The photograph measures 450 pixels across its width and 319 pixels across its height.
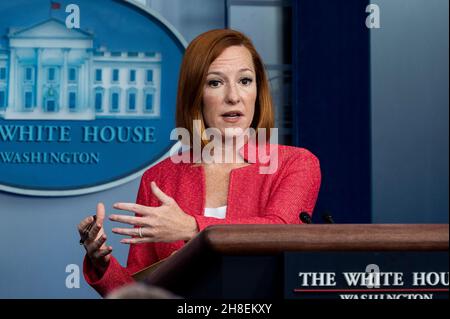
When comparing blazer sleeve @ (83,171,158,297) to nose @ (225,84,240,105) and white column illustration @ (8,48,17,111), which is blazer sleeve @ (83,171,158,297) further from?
white column illustration @ (8,48,17,111)

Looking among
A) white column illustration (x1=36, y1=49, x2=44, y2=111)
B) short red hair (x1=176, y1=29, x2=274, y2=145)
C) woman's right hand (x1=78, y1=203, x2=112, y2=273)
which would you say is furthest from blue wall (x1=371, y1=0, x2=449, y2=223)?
woman's right hand (x1=78, y1=203, x2=112, y2=273)

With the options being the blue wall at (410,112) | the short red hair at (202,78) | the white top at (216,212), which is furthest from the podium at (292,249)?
the blue wall at (410,112)

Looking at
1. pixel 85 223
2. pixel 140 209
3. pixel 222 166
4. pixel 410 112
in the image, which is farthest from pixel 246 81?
pixel 410 112

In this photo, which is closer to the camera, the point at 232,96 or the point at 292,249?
the point at 292,249

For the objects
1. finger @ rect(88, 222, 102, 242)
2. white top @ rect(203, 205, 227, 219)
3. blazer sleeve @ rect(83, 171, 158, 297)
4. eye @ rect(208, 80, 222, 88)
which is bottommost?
blazer sleeve @ rect(83, 171, 158, 297)

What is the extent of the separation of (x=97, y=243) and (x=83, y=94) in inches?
95.9

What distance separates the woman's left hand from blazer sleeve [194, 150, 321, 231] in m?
0.16

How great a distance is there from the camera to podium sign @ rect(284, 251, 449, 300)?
1.29 meters

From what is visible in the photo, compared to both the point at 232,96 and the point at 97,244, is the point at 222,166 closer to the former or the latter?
the point at 232,96

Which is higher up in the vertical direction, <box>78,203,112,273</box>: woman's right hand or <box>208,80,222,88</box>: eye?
<box>208,80,222,88</box>: eye

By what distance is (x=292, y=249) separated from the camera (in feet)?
4.30

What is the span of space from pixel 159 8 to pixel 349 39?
0.91 metres

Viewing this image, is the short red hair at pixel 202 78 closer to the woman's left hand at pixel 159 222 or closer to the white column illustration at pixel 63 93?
the woman's left hand at pixel 159 222

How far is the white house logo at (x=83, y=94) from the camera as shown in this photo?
426 centimetres
